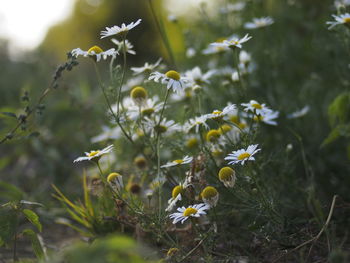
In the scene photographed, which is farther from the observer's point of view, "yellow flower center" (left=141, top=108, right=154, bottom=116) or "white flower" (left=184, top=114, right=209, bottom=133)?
"yellow flower center" (left=141, top=108, right=154, bottom=116)

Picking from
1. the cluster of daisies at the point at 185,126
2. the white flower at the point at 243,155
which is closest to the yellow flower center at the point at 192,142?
the cluster of daisies at the point at 185,126

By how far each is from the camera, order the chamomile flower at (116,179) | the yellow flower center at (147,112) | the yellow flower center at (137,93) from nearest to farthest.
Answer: the chamomile flower at (116,179), the yellow flower center at (137,93), the yellow flower center at (147,112)

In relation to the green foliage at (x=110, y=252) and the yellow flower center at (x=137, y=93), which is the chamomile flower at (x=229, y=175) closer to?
the yellow flower center at (x=137, y=93)

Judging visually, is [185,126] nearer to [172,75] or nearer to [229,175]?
[172,75]

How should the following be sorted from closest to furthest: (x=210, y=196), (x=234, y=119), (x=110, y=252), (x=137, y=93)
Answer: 1. (x=110, y=252)
2. (x=210, y=196)
3. (x=137, y=93)
4. (x=234, y=119)

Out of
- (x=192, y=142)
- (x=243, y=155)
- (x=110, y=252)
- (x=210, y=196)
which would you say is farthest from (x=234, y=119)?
(x=110, y=252)

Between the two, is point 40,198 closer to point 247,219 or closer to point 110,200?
point 110,200

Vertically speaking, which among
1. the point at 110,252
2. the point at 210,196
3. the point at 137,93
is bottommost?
the point at 210,196

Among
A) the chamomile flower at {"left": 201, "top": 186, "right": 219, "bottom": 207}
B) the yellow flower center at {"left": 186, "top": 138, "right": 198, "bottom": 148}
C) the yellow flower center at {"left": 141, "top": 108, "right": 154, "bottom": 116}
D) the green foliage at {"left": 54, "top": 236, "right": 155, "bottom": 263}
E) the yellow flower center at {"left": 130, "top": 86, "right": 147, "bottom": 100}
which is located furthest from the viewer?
the yellow flower center at {"left": 186, "top": 138, "right": 198, "bottom": 148}

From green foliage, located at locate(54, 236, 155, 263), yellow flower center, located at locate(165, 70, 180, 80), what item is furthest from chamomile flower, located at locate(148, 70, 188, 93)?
green foliage, located at locate(54, 236, 155, 263)

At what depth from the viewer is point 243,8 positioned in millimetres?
3125

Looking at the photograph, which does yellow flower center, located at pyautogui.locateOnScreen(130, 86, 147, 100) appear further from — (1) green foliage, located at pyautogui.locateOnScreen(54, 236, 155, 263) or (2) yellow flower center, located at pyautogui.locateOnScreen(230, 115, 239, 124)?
(1) green foliage, located at pyautogui.locateOnScreen(54, 236, 155, 263)

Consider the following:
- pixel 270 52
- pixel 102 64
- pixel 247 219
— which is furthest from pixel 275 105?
pixel 102 64

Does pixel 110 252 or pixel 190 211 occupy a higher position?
pixel 110 252
